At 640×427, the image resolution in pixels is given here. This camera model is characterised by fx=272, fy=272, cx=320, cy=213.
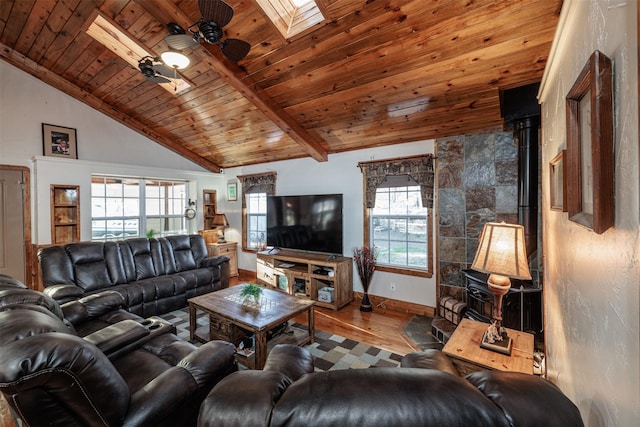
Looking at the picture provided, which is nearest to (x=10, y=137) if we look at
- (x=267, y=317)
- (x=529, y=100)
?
(x=267, y=317)

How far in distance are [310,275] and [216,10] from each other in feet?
10.8

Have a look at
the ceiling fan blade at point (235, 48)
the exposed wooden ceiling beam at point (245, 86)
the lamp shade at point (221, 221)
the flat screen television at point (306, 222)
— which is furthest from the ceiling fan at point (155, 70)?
the lamp shade at point (221, 221)

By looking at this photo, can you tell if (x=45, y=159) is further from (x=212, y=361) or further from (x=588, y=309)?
(x=588, y=309)

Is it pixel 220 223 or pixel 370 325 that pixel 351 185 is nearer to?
pixel 370 325

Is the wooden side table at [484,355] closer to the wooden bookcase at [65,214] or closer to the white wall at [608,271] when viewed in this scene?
the white wall at [608,271]

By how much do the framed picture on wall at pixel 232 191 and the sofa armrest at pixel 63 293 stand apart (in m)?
3.56

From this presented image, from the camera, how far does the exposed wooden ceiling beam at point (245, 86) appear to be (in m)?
2.47

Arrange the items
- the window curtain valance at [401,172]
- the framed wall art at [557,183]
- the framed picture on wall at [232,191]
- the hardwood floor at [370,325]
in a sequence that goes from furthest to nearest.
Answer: the framed picture on wall at [232,191] < the window curtain valance at [401,172] < the hardwood floor at [370,325] < the framed wall art at [557,183]

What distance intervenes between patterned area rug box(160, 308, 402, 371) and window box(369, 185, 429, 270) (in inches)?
56.4

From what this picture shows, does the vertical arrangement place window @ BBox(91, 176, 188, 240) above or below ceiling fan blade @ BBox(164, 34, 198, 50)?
below

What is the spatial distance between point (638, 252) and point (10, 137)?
6425mm

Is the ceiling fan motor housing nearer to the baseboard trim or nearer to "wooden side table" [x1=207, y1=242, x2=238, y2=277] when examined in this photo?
the baseboard trim

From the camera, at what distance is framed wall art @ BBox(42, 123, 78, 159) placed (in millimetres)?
4316

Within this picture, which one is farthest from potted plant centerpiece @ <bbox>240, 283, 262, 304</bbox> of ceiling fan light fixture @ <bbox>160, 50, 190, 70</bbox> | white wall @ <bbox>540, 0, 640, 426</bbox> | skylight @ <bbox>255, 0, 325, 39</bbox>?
skylight @ <bbox>255, 0, 325, 39</bbox>
